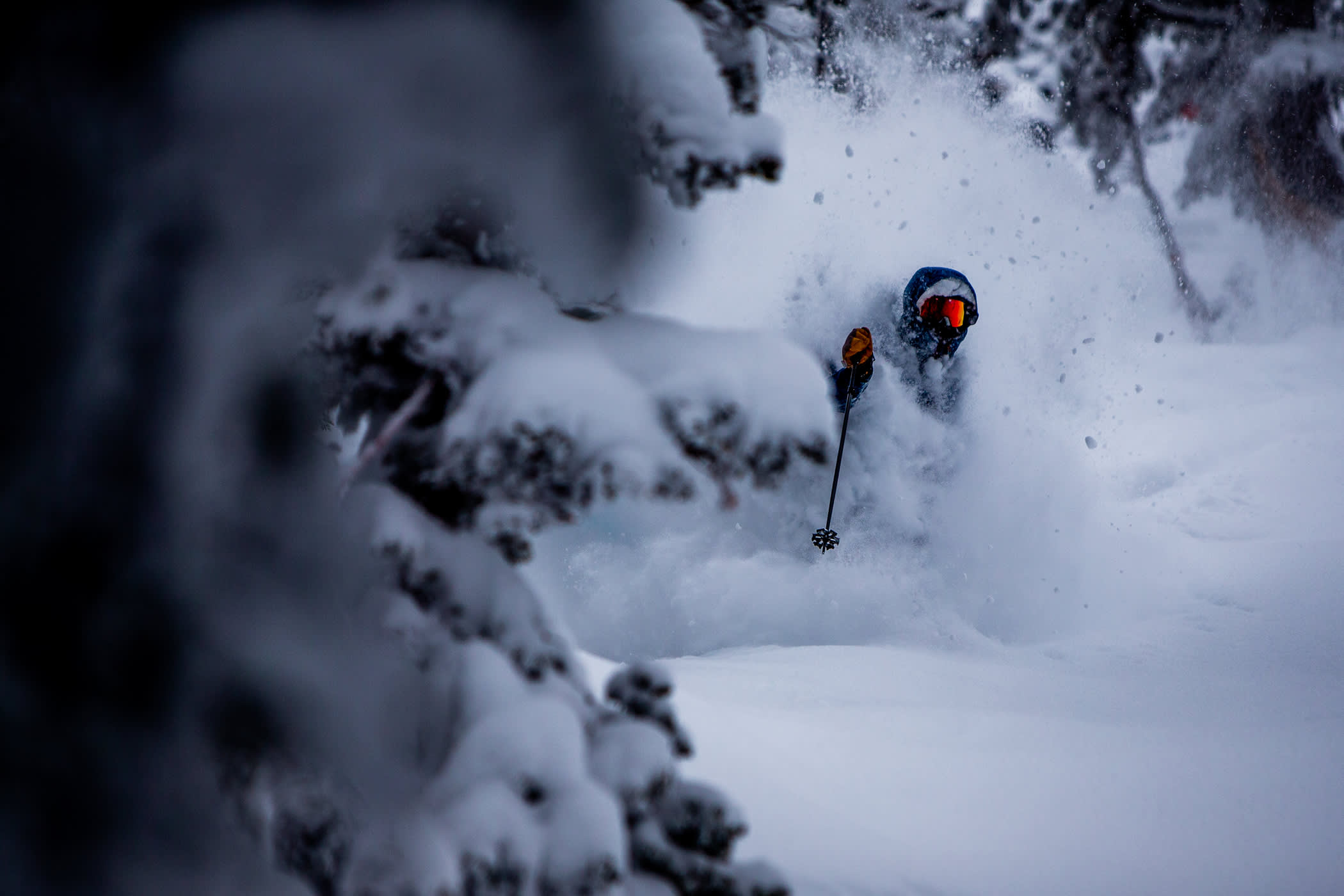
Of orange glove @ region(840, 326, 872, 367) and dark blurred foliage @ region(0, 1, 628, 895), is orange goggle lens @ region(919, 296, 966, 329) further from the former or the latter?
dark blurred foliage @ region(0, 1, 628, 895)

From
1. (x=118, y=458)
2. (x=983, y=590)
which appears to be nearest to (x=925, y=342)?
(x=983, y=590)

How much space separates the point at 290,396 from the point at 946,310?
3.97m

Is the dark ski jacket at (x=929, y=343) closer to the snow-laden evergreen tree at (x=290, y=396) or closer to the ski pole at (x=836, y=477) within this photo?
the ski pole at (x=836, y=477)

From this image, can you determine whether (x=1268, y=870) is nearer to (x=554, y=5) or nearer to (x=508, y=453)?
(x=508, y=453)

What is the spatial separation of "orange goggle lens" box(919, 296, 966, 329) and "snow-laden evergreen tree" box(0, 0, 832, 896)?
3.49 m

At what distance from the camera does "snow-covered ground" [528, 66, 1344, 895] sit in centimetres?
279

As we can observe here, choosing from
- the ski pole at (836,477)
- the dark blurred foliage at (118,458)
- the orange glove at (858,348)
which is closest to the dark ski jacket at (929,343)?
the ski pole at (836,477)

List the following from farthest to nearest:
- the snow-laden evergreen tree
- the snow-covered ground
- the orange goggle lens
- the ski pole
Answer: the orange goggle lens, the ski pole, the snow-covered ground, the snow-laden evergreen tree

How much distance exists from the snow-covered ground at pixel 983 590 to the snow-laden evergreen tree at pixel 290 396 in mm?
321

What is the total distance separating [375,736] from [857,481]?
3988 millimetres

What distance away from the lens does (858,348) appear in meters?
4.32

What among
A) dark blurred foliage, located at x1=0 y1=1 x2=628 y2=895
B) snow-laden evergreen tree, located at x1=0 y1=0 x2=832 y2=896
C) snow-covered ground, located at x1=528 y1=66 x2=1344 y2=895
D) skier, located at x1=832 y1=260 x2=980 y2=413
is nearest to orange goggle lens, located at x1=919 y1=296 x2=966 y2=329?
skier, located at x1=832 y1=260 x2=980 y2=413

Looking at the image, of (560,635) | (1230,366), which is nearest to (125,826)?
(560,635)

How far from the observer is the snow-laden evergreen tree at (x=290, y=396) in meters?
1.44
